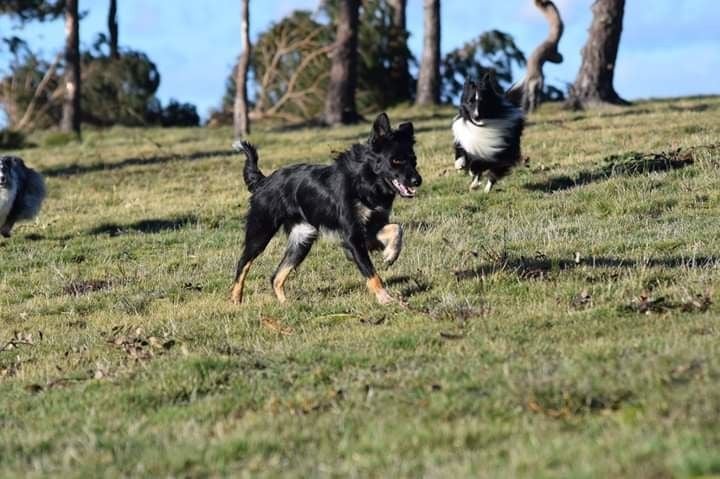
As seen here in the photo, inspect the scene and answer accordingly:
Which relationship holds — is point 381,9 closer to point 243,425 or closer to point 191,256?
point 191,256

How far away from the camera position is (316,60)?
36.0 meters

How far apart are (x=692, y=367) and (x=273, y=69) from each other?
31.6 metres

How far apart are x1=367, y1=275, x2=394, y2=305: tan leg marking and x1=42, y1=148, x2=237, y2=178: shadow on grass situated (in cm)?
1400

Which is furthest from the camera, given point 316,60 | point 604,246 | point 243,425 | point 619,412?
point 316,60

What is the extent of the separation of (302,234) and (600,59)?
629 inches

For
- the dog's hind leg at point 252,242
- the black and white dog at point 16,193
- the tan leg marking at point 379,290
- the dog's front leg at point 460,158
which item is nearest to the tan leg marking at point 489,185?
the dog's front leg at point 460,158

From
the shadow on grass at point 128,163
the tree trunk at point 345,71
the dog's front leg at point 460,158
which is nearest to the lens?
the dog's front leg at point 460,158

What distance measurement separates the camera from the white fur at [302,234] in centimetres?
1028

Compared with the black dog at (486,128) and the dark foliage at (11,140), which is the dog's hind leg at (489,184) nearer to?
the black dog at (486,128)

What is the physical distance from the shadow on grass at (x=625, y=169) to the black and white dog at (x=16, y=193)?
6.79 metres

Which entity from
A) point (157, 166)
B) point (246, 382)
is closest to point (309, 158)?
A: point (157, 166)

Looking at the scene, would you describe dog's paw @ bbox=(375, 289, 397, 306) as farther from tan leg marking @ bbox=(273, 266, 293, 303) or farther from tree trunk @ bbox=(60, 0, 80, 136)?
tree trunk @ bbox=(60, 0, 80, 136)

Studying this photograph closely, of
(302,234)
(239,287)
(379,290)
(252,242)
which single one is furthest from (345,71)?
(379,290)

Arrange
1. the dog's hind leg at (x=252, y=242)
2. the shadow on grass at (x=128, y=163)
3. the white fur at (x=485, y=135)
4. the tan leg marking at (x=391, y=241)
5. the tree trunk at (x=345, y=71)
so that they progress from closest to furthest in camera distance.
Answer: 1. the tan leg marking at (x=391, y=241)
2. the dog's hind leg at (x=252, y=242)
3. the white fur at (x=485, y=135)
4. the shadow on grass at (x=128, y=163)
5. the tree trunk at (x=345, y=71)
